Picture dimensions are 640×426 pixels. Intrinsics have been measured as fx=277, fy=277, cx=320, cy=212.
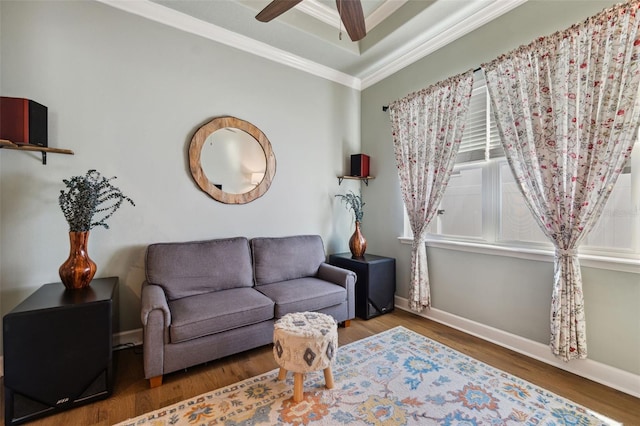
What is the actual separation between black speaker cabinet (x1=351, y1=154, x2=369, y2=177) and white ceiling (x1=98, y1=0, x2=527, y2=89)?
1.08 metres

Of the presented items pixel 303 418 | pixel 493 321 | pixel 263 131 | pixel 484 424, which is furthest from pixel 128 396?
pixel 493 321

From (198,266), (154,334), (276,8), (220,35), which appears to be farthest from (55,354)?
(220,35)

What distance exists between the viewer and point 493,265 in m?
2.52

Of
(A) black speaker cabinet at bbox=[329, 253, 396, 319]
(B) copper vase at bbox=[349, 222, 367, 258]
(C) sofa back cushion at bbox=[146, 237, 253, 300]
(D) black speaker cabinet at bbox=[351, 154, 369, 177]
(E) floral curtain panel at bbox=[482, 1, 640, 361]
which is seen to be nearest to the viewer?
(E) floral curtain panel at bbox=[482, 1, 640, 361]

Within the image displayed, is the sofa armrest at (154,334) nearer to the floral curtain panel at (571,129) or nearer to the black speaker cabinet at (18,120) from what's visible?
the black speaker cabinet at (18,120)

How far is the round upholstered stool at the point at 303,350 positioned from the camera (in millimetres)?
1714

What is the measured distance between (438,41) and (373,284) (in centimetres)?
265

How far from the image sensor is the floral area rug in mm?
1586

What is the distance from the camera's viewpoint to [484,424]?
1560mm

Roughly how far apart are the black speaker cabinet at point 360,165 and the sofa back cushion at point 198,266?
176 centimetres

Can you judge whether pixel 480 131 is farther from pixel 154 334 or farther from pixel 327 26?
pixel 154 334

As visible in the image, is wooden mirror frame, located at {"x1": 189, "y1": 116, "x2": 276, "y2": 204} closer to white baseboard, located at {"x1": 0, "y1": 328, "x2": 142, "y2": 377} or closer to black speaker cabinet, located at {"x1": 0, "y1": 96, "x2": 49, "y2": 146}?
black speaker cabinet, located at {"x1": 0, "y1": 96, "x2": 49, "y2": 146}

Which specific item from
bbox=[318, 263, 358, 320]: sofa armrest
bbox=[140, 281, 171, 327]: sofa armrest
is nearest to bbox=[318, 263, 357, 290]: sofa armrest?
bbox=[318, 263, 358, 320]: sofa armrest

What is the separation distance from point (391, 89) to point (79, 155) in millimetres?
3267
